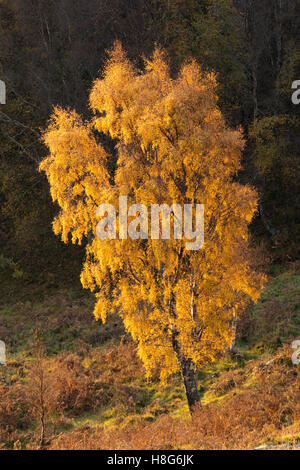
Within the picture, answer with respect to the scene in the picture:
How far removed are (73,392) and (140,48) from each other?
22954 millimetres

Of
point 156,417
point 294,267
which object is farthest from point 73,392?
point 294,267

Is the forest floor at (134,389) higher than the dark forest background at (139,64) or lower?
lower

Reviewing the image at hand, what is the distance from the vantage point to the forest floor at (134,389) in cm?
1236

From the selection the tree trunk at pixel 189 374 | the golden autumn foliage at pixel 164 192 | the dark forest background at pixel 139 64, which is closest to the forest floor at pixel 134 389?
the tree trunk at pixel 189 374

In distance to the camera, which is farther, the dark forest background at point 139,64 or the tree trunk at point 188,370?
the dark forest background at point 139,64

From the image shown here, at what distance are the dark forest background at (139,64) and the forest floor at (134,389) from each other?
22.2 feet

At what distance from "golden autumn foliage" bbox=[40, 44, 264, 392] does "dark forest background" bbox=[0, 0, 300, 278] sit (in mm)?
14951

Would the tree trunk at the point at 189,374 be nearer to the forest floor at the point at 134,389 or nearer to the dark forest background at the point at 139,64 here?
the forest floor at the point at 134,389

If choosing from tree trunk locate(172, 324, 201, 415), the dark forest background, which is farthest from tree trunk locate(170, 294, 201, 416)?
the dark forest background

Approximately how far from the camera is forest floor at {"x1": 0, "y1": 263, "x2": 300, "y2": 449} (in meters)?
12.4

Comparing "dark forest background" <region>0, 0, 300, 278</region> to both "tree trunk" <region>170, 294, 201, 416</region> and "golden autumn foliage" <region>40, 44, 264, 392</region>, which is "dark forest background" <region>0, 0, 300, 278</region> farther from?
"tree trunk" <region>170, 294, 201, 416</region>

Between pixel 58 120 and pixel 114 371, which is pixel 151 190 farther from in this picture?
pixel 114 371

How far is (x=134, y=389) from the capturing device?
1800 cm

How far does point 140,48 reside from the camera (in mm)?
31188
